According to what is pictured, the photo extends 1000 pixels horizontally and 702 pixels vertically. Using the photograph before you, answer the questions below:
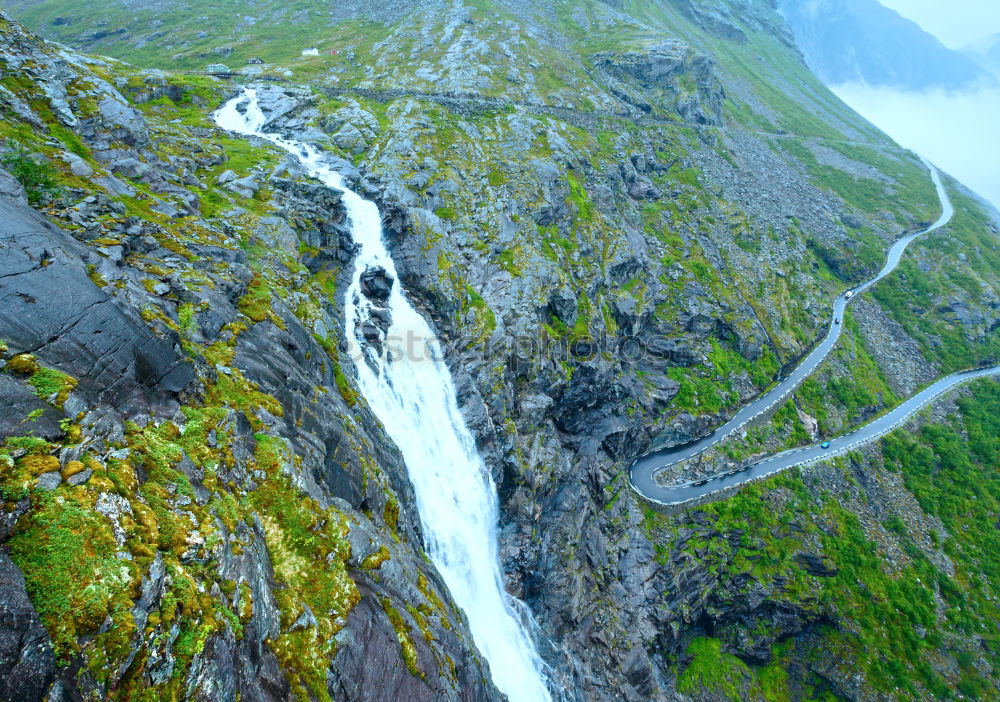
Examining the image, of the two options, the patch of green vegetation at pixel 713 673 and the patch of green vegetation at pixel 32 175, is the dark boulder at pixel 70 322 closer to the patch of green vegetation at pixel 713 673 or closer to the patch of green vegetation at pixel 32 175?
the patch of green vegetation at pixel 32 175

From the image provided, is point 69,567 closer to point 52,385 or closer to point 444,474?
point 52,385

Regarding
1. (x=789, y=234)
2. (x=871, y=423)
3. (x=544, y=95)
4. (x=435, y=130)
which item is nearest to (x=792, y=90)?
(x=789, y=234)

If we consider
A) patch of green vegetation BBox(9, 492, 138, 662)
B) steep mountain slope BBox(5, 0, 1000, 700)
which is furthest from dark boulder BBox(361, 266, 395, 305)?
patch of green vegetation BBox(9, 492, 138, 662)

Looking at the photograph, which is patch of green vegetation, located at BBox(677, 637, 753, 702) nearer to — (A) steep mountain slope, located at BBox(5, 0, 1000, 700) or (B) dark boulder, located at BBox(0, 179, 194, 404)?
(A) steep mountain slope, located at BBox(5, 0, 1000, 700)

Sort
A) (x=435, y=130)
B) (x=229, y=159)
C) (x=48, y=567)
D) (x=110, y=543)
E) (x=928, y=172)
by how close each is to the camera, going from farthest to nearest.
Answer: (x=928, y=172)
(x=435, y=130)
(x=229, y=159)
(x=110, y=543)
(x=48, y=567)

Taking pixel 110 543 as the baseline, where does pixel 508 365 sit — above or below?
below

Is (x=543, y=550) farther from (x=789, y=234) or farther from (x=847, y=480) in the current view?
(x=789, y=234)

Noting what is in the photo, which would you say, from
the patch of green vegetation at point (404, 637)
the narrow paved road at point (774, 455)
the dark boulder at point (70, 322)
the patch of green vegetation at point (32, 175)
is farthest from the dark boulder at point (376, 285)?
the narrow paved road at point (774, 455)
